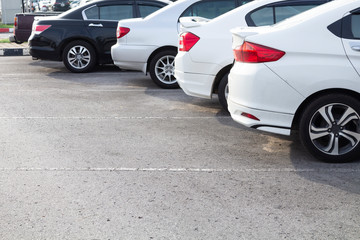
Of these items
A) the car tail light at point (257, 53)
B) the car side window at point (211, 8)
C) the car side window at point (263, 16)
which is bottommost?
the car tail light at point (257, 53)

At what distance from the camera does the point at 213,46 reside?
810 centimetres

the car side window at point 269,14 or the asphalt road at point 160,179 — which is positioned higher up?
the car side window at point 269,14

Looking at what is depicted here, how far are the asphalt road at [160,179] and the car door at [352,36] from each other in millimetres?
994

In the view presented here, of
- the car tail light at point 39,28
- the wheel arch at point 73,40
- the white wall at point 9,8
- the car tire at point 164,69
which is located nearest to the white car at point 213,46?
the car tire at point 164,69

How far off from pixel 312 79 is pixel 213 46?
2594mm

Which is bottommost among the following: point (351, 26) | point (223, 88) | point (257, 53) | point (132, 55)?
point (223, 88)

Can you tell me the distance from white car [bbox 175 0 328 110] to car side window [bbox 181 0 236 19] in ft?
6.85

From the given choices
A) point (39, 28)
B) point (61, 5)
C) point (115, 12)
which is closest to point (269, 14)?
point (115, 12)

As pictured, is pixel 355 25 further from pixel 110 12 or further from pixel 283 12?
pixel 110 12

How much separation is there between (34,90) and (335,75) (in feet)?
21.1

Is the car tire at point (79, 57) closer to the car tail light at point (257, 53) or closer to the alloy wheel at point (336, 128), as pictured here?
the car tail light at point (257, 53)

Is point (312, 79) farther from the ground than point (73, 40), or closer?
closer

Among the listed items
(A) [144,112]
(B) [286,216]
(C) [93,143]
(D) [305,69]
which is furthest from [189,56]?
(B) [286,216]

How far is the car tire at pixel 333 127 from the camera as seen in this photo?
18.8 feet
